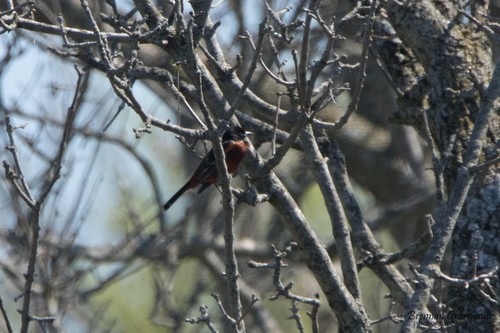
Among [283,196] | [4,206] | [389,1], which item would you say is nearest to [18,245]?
[4,206]

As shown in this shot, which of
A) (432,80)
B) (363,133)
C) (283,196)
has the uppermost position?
(363,133)

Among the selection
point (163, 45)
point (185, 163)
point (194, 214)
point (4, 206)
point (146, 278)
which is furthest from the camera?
point (146, 278)

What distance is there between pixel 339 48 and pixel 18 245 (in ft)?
13.0

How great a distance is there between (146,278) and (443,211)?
9.48 m

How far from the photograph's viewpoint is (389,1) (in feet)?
15.8

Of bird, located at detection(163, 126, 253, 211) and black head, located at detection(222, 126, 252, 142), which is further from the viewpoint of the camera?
black head, located at detection(222, 126, 252, 142)

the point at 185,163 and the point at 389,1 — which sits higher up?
the point at 185,163

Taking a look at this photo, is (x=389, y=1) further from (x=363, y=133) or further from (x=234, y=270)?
(x=363, y=133)

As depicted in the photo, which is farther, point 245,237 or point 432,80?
point 245,237

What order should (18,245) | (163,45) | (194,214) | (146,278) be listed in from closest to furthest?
(163,45) → (18,245) → (194,214) → (146,278)

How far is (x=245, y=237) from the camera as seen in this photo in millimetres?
8539

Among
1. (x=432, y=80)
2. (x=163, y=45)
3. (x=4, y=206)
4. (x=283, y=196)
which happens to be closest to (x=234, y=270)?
(x=283, y=196)

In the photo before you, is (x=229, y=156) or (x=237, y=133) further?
(x=229, y=156)

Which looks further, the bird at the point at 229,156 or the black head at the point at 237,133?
the black head at the point at 237,133
